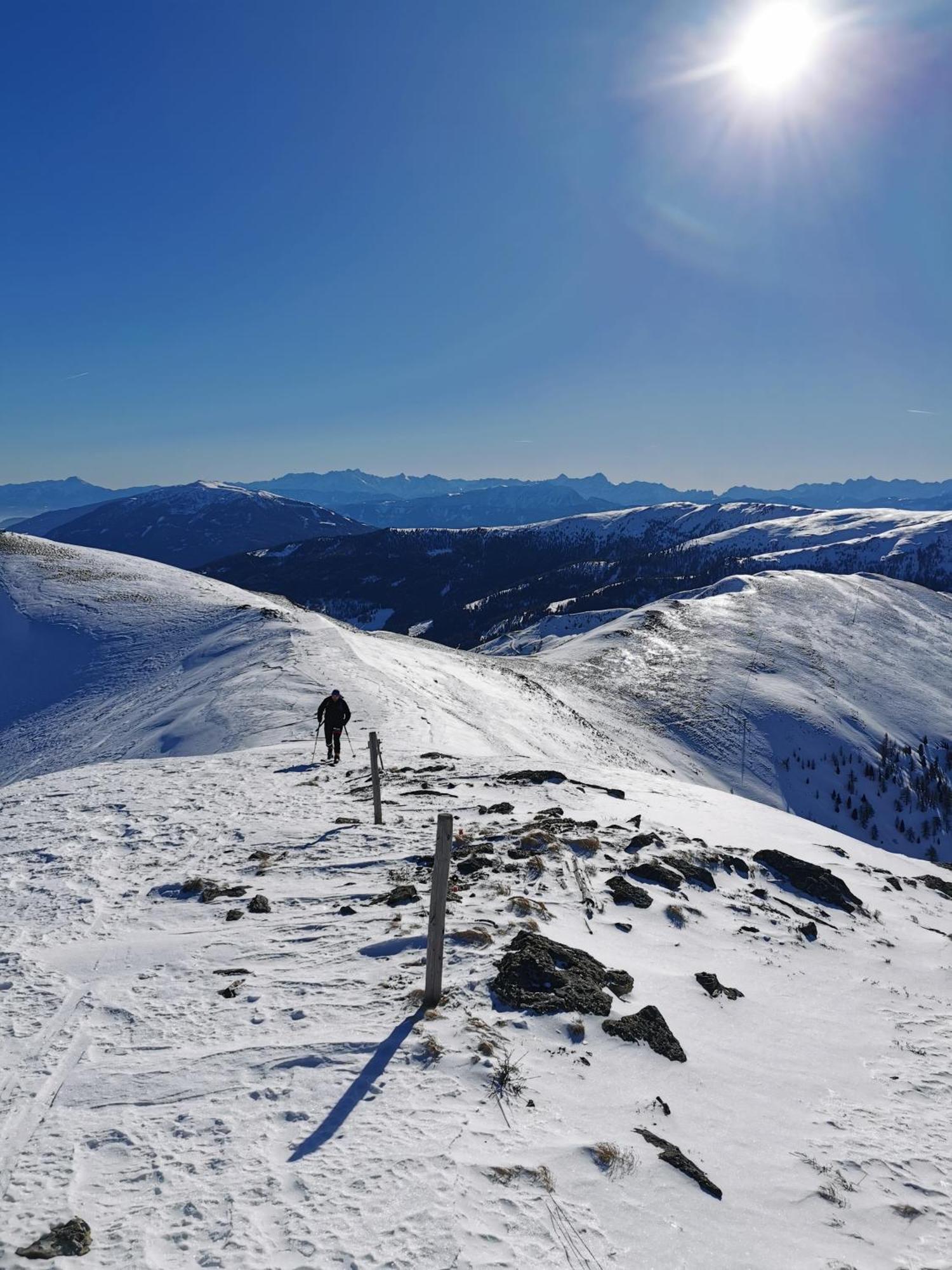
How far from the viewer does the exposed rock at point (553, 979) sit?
761 cm

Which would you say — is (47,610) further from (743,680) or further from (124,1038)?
(743,680)

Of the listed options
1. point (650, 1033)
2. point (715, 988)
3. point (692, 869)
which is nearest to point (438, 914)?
point (650, 1033)

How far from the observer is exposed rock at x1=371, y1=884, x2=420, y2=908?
10.1m

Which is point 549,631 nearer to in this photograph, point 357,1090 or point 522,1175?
point 357,1090

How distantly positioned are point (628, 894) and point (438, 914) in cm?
564

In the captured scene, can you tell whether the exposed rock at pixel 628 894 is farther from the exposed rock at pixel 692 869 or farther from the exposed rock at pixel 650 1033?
the exposed rock at pixel 650 1033

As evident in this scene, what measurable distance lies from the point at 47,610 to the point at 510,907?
56.1 meters

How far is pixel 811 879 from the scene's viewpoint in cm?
1417

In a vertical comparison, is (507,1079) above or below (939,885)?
above

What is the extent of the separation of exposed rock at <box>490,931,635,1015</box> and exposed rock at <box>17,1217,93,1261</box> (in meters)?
4.42

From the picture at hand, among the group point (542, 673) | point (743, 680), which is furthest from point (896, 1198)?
point (743, 680)

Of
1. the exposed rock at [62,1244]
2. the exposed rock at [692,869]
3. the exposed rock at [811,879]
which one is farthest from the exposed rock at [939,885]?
the exposed rock at [62,1244]

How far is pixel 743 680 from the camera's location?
97.7 m

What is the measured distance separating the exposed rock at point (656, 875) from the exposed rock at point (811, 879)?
3.38 meters
